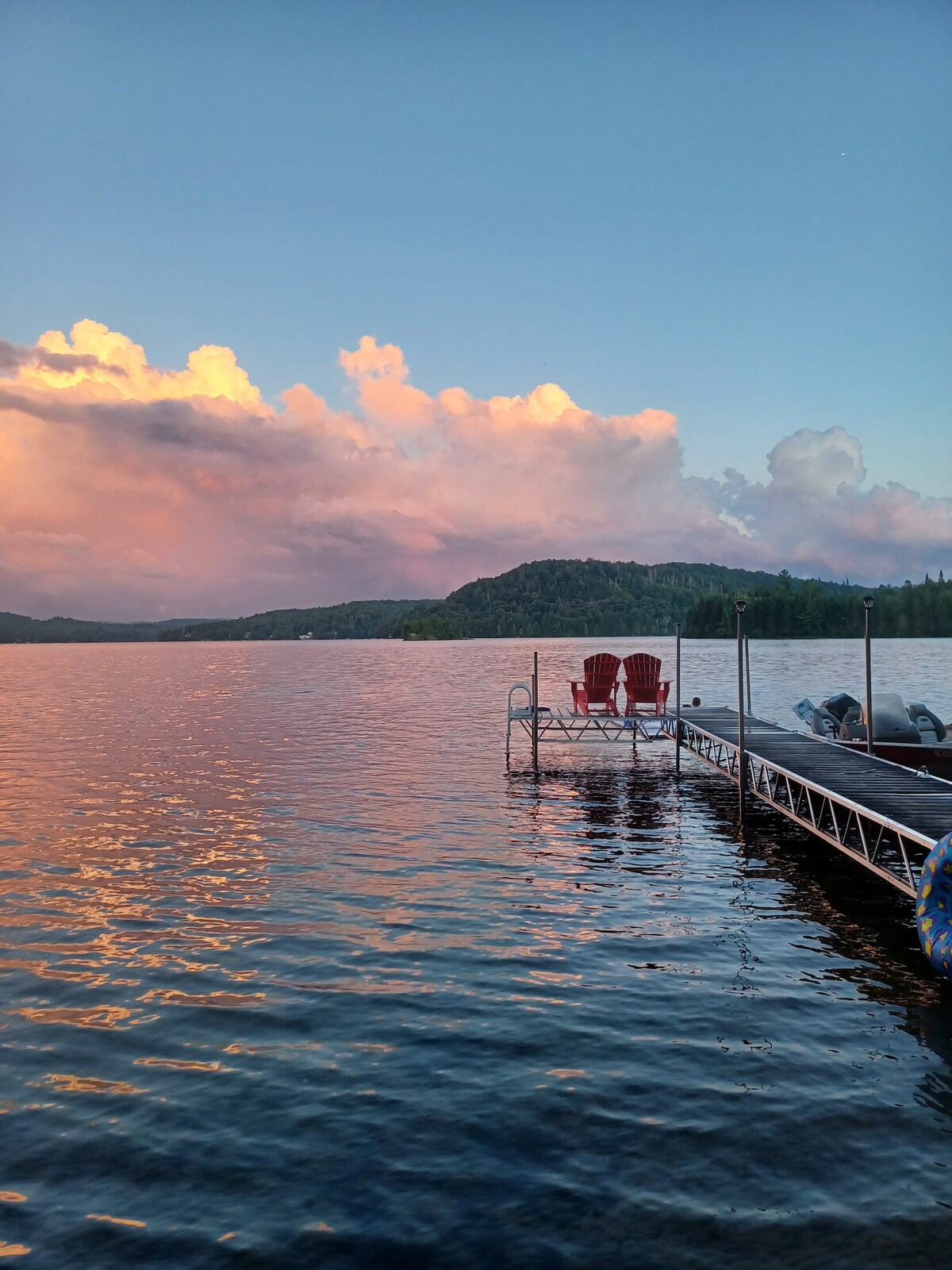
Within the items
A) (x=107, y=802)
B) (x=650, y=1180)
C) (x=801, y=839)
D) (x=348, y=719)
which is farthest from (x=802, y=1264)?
(x=348, y=719)

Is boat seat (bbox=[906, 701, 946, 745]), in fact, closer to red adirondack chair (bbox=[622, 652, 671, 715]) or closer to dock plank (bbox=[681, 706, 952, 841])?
dock plank (bbox=[681, 706, 952, 841])

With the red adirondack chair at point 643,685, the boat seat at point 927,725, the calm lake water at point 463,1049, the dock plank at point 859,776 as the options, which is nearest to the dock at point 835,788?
the dock plank at point 859,776

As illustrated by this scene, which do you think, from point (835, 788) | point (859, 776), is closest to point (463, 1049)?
point (835, 788)

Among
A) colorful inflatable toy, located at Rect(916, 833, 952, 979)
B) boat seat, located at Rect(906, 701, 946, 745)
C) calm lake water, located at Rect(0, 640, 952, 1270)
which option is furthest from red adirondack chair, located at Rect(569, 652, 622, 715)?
colorful inflatable toy, located at Rect(916, 833, 952, 979)

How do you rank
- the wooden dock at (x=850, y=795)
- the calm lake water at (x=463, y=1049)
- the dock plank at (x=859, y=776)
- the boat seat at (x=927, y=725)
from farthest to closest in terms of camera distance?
the boat seat at (x=927, y=725) < the dock plank at (x=859, y=776) < the wooden dock at (x=850, y=795) < the calm lake water at (x=463, y=1049)

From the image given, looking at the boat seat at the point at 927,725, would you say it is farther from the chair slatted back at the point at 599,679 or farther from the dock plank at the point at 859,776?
the chair slatted back at the point at 599,679

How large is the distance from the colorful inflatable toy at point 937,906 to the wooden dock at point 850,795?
1.06 m

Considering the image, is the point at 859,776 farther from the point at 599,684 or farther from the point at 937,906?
the point at 599,684

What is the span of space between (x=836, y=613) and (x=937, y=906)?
7695 inches

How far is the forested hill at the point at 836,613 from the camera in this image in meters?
185

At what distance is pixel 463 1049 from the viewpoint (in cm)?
826

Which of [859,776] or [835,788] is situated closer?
[835,788]

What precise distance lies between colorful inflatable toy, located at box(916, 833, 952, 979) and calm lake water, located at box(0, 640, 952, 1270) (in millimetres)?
494

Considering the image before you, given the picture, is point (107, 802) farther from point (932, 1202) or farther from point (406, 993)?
point (932, 1202)
